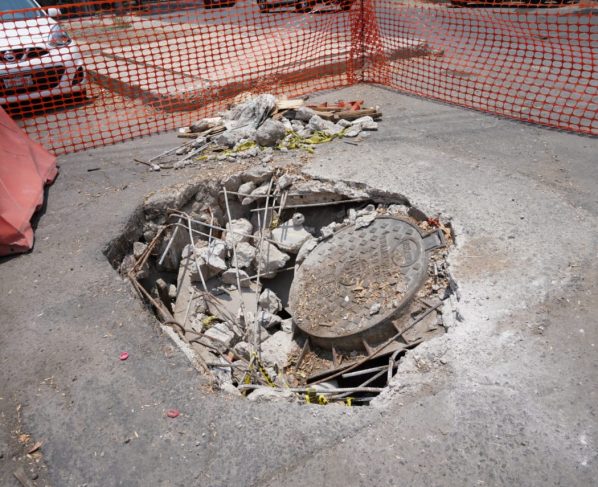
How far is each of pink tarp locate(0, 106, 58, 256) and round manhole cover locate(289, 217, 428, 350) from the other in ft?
7.10

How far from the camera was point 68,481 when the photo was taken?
6.96 ft

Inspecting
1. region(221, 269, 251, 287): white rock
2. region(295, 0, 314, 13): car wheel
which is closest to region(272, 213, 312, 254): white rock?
region(221, 269, 251, 287): white rock

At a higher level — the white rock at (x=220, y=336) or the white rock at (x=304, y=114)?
the white rock at (x=304, y=114)

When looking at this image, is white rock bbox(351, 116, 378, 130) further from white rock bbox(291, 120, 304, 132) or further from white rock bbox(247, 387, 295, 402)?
white rock bbox(247, 387, 295, 402)

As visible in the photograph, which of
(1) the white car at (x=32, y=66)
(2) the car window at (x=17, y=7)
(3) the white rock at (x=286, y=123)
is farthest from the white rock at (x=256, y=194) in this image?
(2) the car window at (x=17, y=7)

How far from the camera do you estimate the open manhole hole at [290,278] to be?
3.04 meters

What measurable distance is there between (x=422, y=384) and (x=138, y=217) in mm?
2789

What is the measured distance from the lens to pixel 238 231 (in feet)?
14.5

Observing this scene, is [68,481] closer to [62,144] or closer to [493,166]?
[493,166]

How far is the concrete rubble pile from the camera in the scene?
4.88 meters

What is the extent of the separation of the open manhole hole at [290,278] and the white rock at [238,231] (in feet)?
0.05

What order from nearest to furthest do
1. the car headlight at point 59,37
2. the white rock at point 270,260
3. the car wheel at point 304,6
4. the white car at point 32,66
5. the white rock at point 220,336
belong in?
the white rock at point 220,336 → the white rock at point 270,260 → the white car at point 32,66 → the car headlight at point 59,37 → the car wheel at point 304,6

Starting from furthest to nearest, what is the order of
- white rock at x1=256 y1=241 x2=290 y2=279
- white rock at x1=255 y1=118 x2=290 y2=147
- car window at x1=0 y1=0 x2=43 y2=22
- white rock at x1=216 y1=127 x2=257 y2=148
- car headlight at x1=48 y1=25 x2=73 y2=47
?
car window at x1=0 y1=0 x2=43 y2=22 → car headlight at x1=48 y1=25 x2=73 y2=47 → white rock at x1=216 y1=127 x2=257 y2=148 → white rock at x1=255 y1=118 x2=290 y2=147 → white rock at x1=256 y1=241 x2=290 y2=279

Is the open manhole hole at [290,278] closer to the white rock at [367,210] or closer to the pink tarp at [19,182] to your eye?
the white rock at [367,210]
